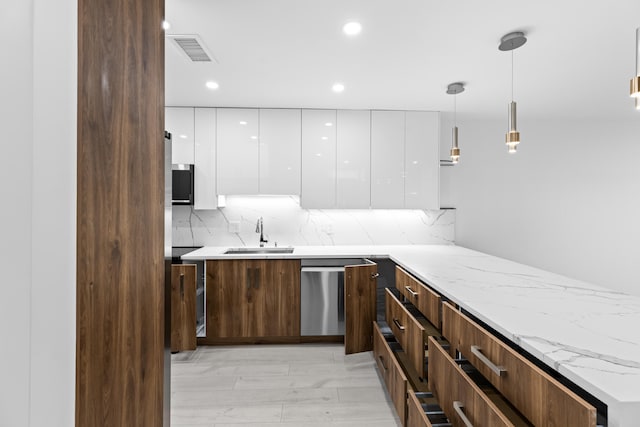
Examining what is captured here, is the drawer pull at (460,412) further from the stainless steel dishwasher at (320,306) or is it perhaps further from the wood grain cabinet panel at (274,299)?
the wood grain cabinet panel at (274,299)

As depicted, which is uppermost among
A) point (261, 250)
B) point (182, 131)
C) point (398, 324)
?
point (182, 131)

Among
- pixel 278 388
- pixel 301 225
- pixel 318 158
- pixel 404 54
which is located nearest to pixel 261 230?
pixel 301 225

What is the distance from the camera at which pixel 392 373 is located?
2.08 meters

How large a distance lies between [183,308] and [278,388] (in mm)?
1162

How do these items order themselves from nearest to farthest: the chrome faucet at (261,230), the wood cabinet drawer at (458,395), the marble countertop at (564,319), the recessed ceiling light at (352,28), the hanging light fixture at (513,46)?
the marble countertop at (564,319)
the wood cabinet drawer at (458,395)
the recessed ceiling light at (352,28)
the hanging light fixture at (513,46)
the chrome faucet at (261,230)

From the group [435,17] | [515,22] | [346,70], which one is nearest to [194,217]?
[346,70]

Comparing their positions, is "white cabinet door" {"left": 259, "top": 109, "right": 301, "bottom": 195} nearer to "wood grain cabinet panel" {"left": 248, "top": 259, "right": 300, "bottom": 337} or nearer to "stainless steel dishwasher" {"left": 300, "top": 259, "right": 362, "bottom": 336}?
"wood grain cabinet panel" {"left": 248, "top": 259, "right": 300, "bottom": 337}

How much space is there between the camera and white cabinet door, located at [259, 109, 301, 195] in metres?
3.56

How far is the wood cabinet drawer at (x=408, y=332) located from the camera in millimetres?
1800

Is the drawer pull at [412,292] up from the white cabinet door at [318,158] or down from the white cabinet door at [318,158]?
down

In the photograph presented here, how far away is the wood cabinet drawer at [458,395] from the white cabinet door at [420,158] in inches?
87.4

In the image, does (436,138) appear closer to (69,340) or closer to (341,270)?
(341,270)

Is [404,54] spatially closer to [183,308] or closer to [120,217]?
[120,217]

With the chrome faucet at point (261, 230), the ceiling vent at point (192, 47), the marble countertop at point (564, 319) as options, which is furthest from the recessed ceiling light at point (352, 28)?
the chrome faucet at point (261, 230)
